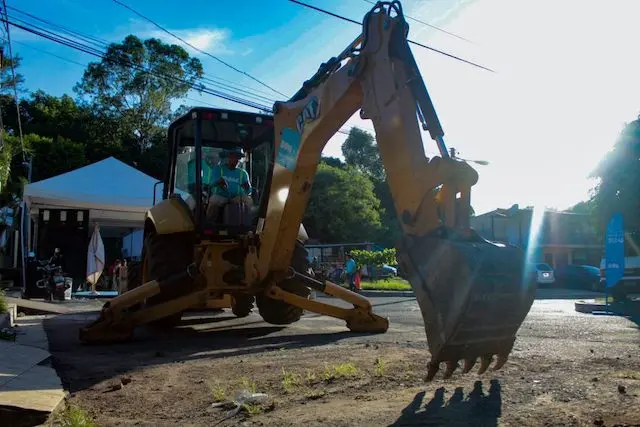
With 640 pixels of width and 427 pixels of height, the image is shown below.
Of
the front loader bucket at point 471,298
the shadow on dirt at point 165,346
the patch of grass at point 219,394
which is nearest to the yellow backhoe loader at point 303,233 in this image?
the front loader bucket at point 471,298

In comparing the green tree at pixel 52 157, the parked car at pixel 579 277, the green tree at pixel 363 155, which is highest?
the green tree at pixel 363 155

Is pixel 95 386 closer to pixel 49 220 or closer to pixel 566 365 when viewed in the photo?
pixel 566 365

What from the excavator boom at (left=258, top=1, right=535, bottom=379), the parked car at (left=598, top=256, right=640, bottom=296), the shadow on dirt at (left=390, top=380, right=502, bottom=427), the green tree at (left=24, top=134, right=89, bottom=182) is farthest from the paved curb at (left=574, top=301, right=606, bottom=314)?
the green tree at (left=24, top=134, right=89, bottom=182)

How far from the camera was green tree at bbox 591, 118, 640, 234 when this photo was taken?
22219 millimetres

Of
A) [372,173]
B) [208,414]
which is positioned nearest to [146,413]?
[208,414]

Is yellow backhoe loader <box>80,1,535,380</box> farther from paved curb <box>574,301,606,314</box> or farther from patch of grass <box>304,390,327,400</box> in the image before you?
paved curb <box>574,301,606,314</box>

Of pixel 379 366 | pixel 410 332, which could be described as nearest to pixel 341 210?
pixel 410 332

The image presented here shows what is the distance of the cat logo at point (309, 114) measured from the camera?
632 cm

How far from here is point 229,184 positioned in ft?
27.9

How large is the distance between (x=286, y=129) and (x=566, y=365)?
4127 mm

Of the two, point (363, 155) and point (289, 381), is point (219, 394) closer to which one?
point (289, 381)

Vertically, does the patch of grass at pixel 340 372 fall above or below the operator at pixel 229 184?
below

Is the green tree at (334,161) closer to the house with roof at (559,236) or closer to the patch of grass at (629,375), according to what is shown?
Result: the house with roof at (559,236)

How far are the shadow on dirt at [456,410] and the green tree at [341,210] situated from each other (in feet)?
141
